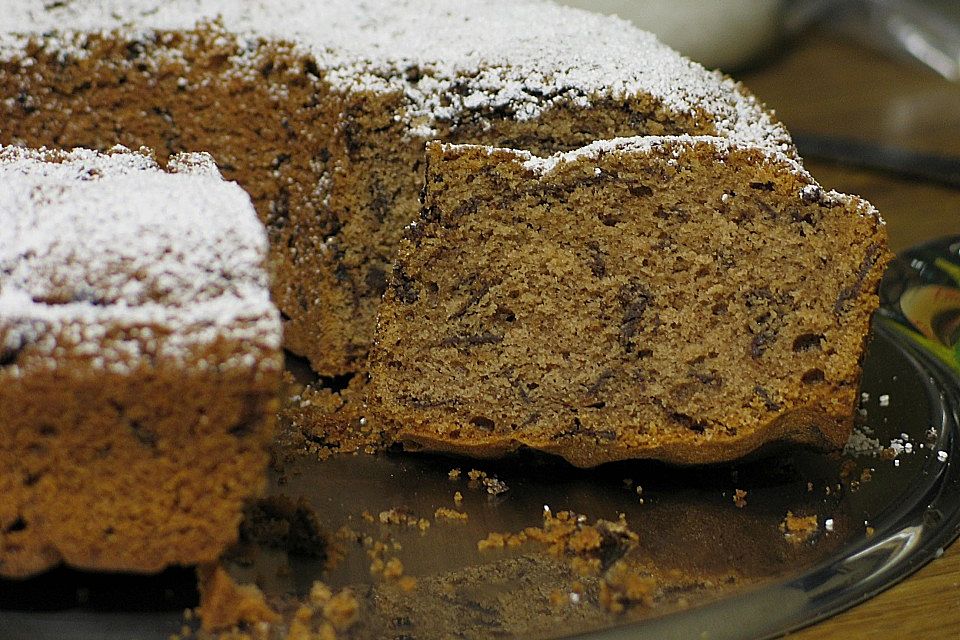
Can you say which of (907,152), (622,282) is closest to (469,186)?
(622,282)

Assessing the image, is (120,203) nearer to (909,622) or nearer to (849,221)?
(849,221)

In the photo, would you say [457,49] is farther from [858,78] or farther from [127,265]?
[858,78]

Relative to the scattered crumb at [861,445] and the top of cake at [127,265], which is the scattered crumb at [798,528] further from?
the top of cake at [127,265]

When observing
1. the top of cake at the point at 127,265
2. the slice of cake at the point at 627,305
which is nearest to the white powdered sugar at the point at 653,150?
the slice of cake at the point at 627,305

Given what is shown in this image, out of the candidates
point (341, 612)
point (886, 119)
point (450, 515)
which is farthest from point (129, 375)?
point (886, 119)

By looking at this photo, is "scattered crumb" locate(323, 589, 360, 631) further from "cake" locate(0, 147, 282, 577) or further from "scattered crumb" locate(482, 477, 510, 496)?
"scattered crumb" locate(482, 477, 510, 496)

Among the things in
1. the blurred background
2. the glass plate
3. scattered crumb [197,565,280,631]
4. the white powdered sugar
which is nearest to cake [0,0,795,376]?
the white powdered sugar
